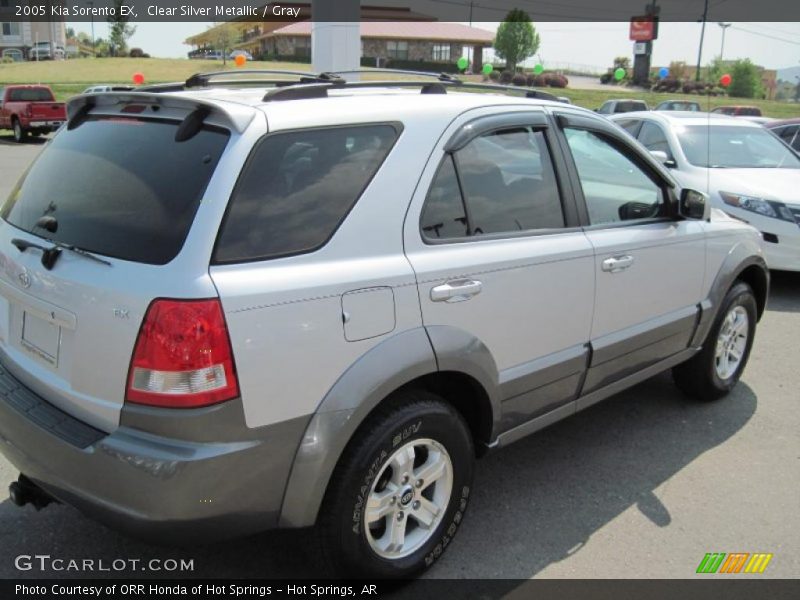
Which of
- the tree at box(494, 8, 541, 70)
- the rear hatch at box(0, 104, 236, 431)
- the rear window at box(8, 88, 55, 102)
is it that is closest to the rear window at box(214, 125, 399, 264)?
the rear hatch at box(0, 104, 236, 431)

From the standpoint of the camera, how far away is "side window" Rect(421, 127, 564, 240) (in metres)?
2.80

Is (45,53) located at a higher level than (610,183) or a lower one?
higher

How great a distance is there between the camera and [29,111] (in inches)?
950

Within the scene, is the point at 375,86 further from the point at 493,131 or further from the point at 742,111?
the point at 742,111

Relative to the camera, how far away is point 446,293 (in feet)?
8.77

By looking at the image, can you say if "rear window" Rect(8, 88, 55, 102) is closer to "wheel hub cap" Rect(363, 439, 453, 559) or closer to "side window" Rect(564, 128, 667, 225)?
"side window" Rect(564, 128, 667, 225)

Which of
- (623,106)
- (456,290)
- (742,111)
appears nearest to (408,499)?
(456,290)

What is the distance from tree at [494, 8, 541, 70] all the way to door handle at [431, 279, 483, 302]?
83.0m

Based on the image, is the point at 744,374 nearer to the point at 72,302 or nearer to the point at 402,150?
the point at 402,150

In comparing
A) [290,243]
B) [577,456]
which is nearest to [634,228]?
[577,456]

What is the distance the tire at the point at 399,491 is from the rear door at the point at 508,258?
24 centimetres

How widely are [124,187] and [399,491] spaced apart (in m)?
1.45

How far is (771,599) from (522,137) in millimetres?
2114

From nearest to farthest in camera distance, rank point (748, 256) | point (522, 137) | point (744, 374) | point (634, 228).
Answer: point (522, 137) < point (634, 228) < point (748, 256) < point (744, 374)
